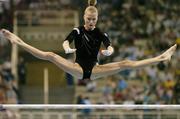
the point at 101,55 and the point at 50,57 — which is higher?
the point at 50,57

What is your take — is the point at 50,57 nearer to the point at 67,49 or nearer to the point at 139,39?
the point at 67,49

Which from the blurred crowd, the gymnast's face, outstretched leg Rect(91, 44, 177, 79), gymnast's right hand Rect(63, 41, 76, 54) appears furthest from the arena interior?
gymnast's right hand Rect(63, 41, 76, 54)

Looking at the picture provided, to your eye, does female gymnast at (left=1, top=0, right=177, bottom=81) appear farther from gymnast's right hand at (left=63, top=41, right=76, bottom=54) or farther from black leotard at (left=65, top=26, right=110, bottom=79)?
gymnast's right hand at (left=63, top=41, right=76, bottom=54)

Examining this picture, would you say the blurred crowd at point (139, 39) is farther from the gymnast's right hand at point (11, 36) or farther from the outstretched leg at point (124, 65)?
the gymnast's right hand at point (11, 36)

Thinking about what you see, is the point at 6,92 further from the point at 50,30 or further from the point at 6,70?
the point at 50,30

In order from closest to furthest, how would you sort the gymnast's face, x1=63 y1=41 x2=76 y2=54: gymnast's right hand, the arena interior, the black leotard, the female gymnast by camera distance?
x1=63 y1=41 x2=76 y2=54: gymnast's right hand → the gymnast's face → the female gymnast → the black leotard → the arena interior

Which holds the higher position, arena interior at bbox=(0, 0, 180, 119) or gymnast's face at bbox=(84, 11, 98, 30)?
gymnast's face at bbox=(84, 11, 98, 30)

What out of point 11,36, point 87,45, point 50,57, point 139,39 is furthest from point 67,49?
point 139,39

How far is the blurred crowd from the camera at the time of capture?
14.6 meters

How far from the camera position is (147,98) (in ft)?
46.5

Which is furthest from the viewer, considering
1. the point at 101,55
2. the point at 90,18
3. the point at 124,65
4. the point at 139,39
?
the point at 139,39

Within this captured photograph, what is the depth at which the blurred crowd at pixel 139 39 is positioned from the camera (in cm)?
1456

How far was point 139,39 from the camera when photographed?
16938mm

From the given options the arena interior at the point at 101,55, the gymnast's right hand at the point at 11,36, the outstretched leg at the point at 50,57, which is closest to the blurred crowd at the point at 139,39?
the arena interior at the point at 101,55
